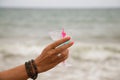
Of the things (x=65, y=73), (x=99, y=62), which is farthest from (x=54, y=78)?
(x=99, y=62)

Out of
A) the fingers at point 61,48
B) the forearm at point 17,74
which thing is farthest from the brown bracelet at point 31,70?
the fingers at point 61,48

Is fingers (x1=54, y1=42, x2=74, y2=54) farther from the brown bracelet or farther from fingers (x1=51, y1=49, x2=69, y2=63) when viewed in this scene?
the brown bracelet

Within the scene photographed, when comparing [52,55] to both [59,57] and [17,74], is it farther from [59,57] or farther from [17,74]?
[17,74]

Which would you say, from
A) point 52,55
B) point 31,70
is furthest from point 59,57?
point 31,70

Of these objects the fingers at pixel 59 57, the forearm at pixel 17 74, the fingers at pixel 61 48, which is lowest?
the forearm at pixel 17 74

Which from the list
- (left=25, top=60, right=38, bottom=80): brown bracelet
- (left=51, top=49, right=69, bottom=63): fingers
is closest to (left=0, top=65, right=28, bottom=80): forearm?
(left=25, top=60, right=38, bottom=80): brown bracelet

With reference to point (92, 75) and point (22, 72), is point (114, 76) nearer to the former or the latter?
point (92, 75)

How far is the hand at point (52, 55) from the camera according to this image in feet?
3.87

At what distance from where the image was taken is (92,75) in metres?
6.22

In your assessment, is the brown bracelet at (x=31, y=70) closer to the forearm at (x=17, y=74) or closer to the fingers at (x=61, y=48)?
the forearm at (x=17, y=74)

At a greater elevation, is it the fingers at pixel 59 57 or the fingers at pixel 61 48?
the fingers at pixel 61 48

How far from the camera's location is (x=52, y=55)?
3.91 ft

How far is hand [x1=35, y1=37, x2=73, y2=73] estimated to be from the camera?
3.87ft

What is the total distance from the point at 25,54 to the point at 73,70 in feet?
8.42
